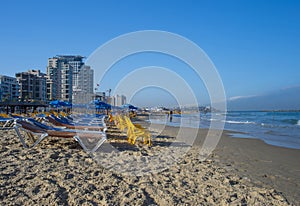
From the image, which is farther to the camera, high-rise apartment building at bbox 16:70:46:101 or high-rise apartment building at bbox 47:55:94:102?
high-rise apartment building at bbox 47:55:94:102

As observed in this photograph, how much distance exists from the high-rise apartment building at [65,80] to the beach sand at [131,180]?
79824 mm

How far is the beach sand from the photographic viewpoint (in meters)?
2.78

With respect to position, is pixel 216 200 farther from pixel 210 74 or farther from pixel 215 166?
pixel 210 74

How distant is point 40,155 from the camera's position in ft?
15.3

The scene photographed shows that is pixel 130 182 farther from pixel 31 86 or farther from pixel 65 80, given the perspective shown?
pixel 65 80

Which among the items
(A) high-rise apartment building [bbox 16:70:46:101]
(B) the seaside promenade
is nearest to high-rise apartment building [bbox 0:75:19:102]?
(A) high-rise apartment building [bbox 16:70:46:101]

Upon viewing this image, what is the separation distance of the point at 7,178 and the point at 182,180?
2.36 meters

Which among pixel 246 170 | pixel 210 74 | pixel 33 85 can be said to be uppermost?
pixel 33 85

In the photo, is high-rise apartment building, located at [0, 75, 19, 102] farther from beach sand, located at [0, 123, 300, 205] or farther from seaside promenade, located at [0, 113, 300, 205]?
seaside promenade, located at [0, 113, 300, 205]

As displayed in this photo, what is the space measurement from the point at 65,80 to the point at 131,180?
102 meters

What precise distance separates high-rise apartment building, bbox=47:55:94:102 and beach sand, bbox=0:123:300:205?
7982 centimetres

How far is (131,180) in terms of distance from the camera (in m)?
3.51

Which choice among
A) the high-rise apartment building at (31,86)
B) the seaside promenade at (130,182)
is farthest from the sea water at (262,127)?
the high-rise apartment building at (31,86)

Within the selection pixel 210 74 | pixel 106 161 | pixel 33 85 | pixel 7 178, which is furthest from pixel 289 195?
pixel 33 85
